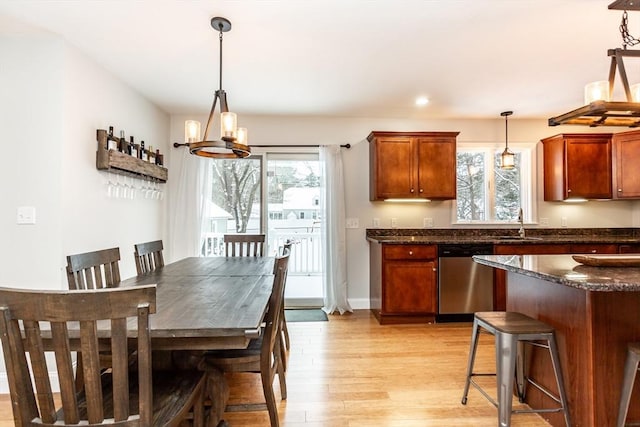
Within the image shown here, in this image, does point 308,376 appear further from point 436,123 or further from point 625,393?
point 436,123

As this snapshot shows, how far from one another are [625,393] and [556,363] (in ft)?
0.91

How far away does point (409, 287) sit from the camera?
3.85 m

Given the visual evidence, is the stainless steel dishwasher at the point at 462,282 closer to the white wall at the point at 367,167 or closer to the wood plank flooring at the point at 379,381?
the wood plank flooring at the point at 379,381

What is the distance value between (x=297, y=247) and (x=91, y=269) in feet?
10.1

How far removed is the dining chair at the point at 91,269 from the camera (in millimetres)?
1815

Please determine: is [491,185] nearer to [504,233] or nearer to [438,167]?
[504,233]

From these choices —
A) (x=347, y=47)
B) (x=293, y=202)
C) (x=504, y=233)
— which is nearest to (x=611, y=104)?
(x=347, y=47)


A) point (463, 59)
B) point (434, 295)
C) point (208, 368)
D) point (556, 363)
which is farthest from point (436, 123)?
point (208, 368)

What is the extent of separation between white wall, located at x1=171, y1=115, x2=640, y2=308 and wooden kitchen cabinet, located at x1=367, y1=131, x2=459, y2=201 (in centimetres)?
39

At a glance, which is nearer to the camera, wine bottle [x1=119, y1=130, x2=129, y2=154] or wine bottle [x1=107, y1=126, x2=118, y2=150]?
wine bottle [x1=107, y1=126, x2=118, y2=150]

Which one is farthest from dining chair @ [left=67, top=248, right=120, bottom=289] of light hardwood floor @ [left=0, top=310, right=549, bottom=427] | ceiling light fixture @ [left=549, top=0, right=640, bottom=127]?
ceiling light fixture @ [left=549, top=0, right=640, bottom=127]

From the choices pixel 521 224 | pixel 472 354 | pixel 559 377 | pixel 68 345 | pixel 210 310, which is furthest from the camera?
pixel 521 224

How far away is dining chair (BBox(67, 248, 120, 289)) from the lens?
1815 mm

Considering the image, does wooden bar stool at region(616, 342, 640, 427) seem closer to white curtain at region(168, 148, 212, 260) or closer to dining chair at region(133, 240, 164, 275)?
dining chair at region(133, 240, 164, 275)
